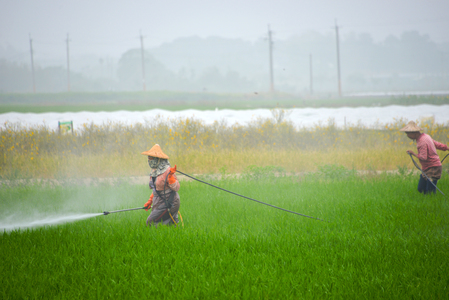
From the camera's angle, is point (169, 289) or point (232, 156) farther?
point (232, 156)

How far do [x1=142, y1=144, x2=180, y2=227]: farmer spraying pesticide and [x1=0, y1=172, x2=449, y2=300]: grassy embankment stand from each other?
0.99 feet

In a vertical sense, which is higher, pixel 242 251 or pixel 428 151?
pixel 428 151

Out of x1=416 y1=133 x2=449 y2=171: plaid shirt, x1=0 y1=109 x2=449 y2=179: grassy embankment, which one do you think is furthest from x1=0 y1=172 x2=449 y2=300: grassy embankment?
x1=0 y1=109 x2=449 y2=179: grassy embankment

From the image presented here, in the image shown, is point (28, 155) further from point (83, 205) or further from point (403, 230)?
point (403, 230)

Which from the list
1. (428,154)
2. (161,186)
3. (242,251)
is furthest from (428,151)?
(161,186)

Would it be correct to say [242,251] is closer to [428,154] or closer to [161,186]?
[161,186]

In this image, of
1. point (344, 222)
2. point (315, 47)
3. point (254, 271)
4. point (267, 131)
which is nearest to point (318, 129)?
point (267, 131)

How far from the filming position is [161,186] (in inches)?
194

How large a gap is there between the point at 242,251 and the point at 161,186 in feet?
5.08

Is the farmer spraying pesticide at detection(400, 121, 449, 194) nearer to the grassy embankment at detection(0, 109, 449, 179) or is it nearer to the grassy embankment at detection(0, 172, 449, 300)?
the grassy embankment at detection(0, 172, 449, 300)

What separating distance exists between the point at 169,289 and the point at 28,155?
1069cm

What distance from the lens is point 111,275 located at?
12.8 feet

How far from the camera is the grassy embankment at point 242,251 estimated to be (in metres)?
3.56

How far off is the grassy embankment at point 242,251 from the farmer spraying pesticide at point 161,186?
30 cm
